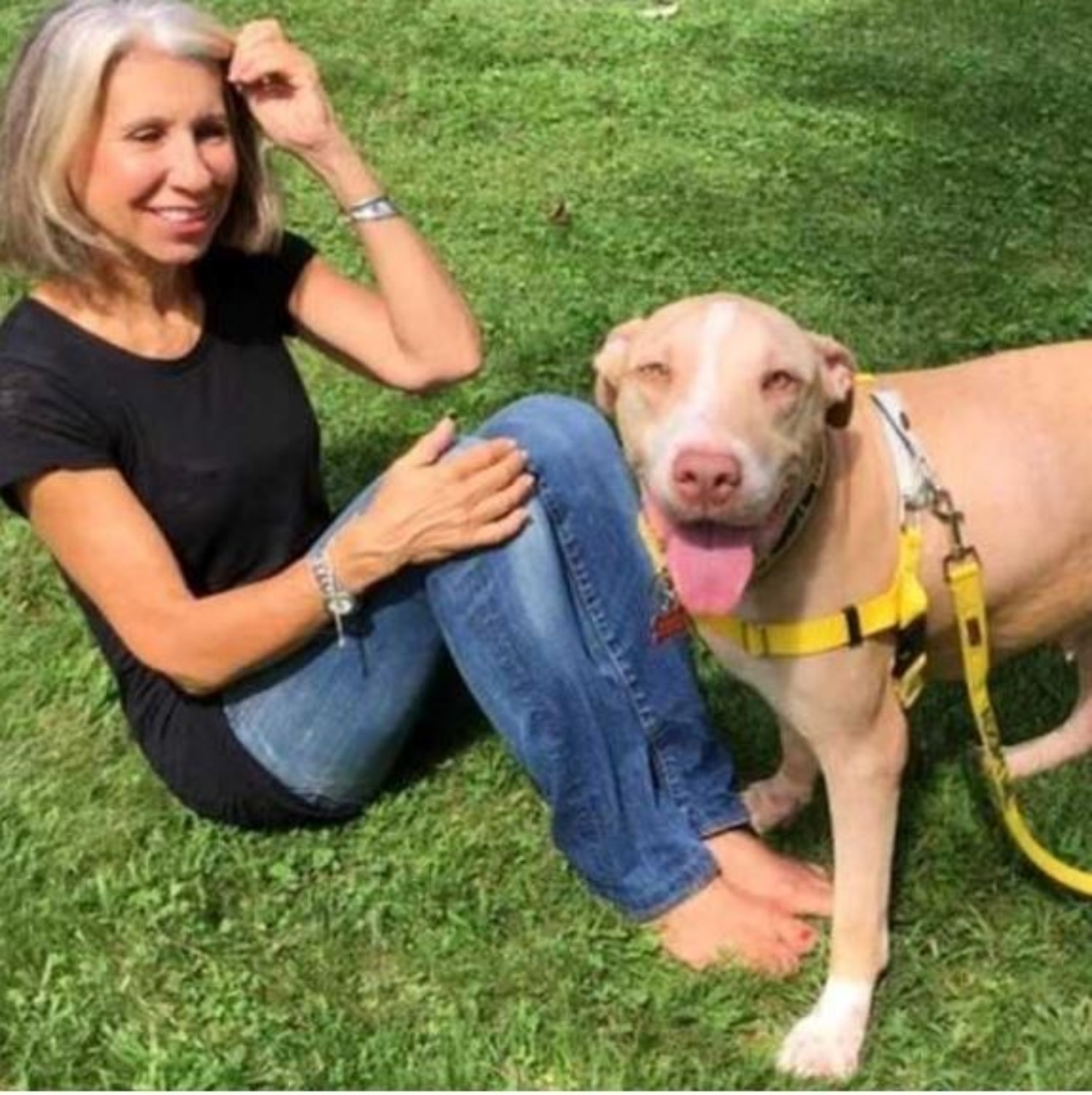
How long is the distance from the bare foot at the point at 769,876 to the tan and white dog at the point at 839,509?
0.84 feet

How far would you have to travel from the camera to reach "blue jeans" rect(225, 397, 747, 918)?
133 inches

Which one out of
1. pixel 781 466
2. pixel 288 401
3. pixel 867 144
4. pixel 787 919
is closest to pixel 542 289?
pixel 867 144

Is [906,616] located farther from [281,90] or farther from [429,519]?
[281,90]

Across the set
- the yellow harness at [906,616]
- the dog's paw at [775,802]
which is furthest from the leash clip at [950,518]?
the dog's paw at [775,802]

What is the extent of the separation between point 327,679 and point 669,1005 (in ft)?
2.71

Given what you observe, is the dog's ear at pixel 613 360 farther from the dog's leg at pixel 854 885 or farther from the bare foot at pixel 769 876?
the bare foot at pixel 769 876

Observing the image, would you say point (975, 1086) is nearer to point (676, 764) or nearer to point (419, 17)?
point (676, 764)

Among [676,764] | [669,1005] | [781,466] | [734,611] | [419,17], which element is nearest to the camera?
[781,466]

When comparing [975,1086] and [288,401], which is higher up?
[288,401]

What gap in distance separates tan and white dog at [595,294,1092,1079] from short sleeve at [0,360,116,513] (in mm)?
884

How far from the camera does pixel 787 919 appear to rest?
3.53m

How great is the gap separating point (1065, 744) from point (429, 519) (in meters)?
1.40

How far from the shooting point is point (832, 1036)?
3236 mm

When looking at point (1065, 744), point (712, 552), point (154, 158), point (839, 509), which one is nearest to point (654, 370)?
point (712, 552)
